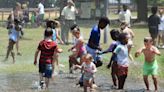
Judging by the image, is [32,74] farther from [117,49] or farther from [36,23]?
[36,23]

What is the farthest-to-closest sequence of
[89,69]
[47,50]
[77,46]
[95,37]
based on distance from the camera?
1. [77,46]
2. [95,37]
3. [47,50]
4. [89,69]

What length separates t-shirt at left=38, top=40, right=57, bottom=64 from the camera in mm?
11266

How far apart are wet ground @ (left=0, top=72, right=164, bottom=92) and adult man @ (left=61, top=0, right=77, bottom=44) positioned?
8.54m

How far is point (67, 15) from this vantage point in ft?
74.7

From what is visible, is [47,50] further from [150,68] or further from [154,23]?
[154,23]

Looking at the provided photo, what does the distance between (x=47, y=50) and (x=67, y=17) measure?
11652mm

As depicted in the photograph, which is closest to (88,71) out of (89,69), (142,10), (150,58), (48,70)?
(89,69)

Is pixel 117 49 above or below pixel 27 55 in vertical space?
above

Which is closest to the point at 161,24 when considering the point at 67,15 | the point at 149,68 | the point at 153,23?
the point at 153,23

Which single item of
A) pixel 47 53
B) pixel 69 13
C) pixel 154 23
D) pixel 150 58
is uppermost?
pixel 47 53

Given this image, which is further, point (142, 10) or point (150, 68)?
point (142, 10)

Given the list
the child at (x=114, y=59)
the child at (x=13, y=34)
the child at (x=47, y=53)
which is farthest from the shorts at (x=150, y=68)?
the child at (x=13, y=34)

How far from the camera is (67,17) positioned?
74.9 feet

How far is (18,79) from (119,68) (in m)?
2.79
